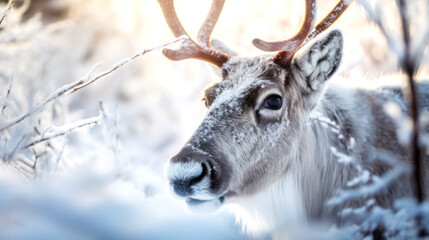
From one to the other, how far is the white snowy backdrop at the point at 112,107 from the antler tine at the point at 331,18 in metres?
0.36

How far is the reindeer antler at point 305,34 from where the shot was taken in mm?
2801

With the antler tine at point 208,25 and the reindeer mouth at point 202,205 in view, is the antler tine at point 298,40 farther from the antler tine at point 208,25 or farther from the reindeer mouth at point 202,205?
the reindeer mouth at point 202,205

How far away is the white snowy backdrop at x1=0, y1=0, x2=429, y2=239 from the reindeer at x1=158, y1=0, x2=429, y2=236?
0.35 metres

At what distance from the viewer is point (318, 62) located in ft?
9.34

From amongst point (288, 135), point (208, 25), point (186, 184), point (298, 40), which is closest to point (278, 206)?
point (288, 135)

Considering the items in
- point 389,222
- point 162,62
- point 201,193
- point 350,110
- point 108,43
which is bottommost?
point 389,222

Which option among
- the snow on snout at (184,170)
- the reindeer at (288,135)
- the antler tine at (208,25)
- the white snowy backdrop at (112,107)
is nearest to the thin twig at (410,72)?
the white snowy backdrop at (112,107)

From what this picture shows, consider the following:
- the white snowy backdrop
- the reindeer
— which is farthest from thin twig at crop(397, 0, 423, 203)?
the reindeer

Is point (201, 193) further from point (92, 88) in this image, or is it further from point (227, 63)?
point (92, 88)

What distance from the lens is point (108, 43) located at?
13195 millimetres

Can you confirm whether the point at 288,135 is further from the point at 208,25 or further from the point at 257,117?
the point at 208,25

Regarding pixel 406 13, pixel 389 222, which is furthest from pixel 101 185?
pixel 406 13

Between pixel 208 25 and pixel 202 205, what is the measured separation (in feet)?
5.43

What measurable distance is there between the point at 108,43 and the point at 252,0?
19.8 feet
